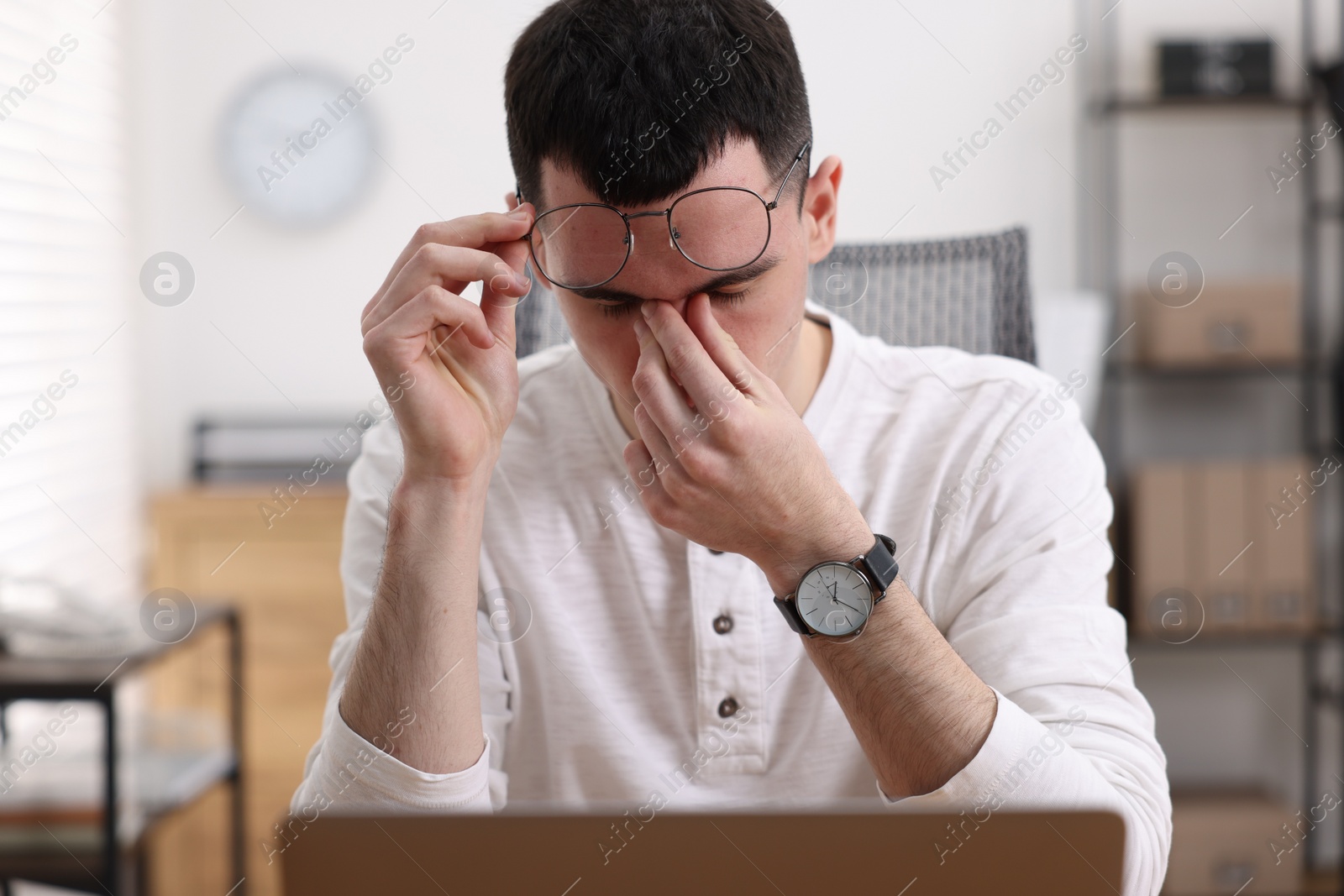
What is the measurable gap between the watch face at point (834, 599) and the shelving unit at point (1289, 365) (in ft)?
5.52

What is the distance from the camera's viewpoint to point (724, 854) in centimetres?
44

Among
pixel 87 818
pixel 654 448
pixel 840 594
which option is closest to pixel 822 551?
pixel 840 594

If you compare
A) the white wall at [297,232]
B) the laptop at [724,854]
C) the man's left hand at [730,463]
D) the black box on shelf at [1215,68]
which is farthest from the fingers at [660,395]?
the black box on shelf at [1215,68]

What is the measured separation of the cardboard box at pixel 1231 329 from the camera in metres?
2.18

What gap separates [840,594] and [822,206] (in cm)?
40

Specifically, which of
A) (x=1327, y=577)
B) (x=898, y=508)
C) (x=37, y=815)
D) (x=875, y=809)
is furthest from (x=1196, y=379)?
(x=37, y=815)

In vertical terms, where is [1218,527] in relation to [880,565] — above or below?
below

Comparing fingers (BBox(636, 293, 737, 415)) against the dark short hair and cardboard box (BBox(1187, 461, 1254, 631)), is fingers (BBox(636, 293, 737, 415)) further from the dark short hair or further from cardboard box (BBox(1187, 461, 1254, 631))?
cardboard box (BBox(1187, 461, 1254, 631))

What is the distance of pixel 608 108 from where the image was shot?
2.69 ft

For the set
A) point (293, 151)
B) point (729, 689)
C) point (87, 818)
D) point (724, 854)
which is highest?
point (293, 151)

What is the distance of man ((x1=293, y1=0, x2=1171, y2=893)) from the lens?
2.51 ft

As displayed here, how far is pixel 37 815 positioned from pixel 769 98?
5.20 feet

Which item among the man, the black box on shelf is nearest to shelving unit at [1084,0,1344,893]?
the black box on shelf

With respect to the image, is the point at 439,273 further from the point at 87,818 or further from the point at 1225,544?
the point at 1225,544
